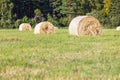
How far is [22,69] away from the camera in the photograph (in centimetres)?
661

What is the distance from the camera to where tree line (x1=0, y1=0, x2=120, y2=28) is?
4700cm

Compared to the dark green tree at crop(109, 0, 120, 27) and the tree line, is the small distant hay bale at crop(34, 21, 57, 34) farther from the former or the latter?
the dark green tree at crop(109, 0, 120, 27)

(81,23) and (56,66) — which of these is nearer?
(56,66)

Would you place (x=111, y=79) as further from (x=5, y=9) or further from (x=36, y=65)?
(x=5, y=9)

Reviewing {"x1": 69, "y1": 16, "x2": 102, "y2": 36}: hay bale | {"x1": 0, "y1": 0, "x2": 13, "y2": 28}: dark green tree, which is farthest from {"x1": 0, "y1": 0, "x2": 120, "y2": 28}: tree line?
{"x1": 69, "y1": 16, "x2": 102, "y2": 36}: hay bale

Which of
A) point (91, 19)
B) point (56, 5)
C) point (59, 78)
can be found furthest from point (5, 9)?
point (59, 78)

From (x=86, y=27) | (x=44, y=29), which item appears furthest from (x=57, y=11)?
(x=86, y=27)

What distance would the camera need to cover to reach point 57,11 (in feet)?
176

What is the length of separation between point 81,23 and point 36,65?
37.7ft

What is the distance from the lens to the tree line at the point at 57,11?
47.0 m

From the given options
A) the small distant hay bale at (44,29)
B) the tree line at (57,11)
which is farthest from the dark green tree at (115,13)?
the small distant hay bale at (44,29)

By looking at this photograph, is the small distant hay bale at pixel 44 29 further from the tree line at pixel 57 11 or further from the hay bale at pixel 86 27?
the tree line at pixel 57 11

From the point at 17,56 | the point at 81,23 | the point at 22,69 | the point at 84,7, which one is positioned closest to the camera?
the point at 22,69

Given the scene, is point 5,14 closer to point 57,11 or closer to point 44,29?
point 57,11
